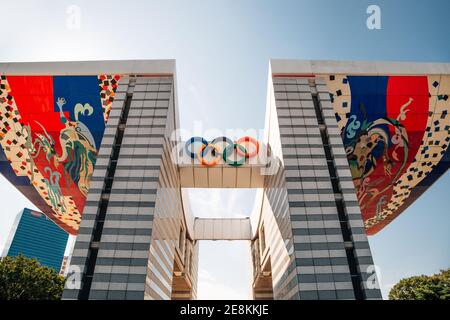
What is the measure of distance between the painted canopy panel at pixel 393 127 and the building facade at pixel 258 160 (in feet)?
0.48

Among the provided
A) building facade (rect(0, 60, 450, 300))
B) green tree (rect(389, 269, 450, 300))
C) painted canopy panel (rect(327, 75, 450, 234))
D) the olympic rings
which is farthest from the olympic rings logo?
green tree (rect(389, 269, 450, 300))

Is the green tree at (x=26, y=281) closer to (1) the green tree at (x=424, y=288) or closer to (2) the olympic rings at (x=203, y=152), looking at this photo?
(2) the olympic rings at (x=203, y=152)

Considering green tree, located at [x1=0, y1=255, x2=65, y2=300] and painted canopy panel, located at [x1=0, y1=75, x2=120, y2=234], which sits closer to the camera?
painted canopy panel, located at [x1=0, y1=75, x2=120, y2=234]

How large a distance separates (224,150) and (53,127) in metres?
21.6

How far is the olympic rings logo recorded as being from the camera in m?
38.3

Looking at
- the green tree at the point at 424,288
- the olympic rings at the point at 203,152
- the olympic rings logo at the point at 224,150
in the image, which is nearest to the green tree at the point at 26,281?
the olympic rings logo at the point at 224,150

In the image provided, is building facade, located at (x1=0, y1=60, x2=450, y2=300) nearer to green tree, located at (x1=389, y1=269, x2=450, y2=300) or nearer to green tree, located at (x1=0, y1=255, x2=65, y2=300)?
green tree, located at (x1=0, y1=255, x2=65, y2=300)

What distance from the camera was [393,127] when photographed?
37.0 meters

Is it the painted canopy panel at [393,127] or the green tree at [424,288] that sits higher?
the painted canopy panel at [393,127]

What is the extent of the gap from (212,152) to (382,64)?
22397 mm

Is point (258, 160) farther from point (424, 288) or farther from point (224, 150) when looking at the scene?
point (424, 288)

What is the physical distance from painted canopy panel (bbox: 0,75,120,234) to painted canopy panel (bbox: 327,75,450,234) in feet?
92.1

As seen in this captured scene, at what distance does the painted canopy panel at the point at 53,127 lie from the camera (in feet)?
113
